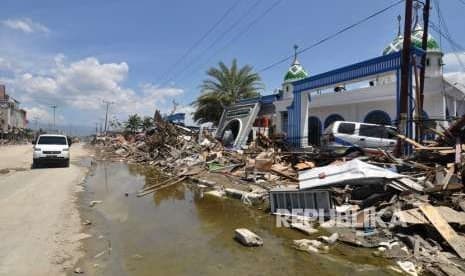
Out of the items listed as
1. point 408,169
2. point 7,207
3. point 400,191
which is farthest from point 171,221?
point 408,169

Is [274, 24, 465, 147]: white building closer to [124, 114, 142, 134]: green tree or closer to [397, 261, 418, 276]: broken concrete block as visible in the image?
[397, 261, 418, 276]: broken concrete block

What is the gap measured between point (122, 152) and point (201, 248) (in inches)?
1272

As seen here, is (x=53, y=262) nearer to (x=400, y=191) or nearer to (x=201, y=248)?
(x=201, y=248)

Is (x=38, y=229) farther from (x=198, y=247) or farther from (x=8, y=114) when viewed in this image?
(x=8, y=114)

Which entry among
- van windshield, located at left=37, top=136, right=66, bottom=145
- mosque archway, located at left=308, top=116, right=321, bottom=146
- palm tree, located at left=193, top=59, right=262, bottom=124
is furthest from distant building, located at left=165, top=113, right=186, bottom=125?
van windshield, located at left=37, top=136, right=66, bottom=145

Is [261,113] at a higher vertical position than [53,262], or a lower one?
higher

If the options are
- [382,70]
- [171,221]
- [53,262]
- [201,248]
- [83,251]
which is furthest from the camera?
[382,70]

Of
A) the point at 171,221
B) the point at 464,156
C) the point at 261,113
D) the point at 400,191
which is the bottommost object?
the point at 171,221

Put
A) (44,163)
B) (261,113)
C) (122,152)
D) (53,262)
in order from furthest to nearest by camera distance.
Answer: (122,152)
(261,113)
(44,163)
(53,262)

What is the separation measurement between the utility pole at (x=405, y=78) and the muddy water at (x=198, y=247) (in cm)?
651

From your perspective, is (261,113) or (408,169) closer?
(408,169)

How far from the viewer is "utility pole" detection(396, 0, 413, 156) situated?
522 inches

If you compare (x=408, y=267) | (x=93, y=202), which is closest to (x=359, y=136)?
(x=408, y=267)

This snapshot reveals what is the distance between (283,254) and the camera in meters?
6.79
